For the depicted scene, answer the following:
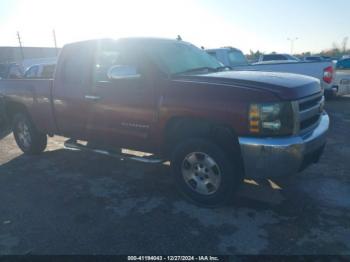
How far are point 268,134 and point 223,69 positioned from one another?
1.83 metres

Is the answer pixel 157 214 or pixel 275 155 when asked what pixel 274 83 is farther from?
pixel 157 214

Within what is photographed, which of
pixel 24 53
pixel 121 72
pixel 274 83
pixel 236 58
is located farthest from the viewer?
pixel 24 53

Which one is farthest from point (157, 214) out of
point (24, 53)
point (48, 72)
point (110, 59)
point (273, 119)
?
point (24, 53)

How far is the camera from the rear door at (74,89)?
4.69 meters

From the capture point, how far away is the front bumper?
316cm

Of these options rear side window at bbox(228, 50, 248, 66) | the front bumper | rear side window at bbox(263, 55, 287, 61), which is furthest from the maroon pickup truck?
rear side window at bbox(263, 55, 287, 61)

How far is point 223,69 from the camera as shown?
4770 mm

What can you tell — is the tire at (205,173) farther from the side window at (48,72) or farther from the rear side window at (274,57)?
the rear side window at (274,57)

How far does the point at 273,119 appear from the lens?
320 cm

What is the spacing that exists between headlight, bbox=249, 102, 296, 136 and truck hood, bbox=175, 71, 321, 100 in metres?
0.12

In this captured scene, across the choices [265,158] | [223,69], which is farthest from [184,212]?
[223,69]

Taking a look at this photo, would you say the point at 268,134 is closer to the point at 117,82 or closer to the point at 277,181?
the point at 277,181

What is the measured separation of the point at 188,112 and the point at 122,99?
104 centimetres

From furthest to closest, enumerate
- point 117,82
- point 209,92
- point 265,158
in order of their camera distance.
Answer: point 117,82, point 209,92, point 265,158
